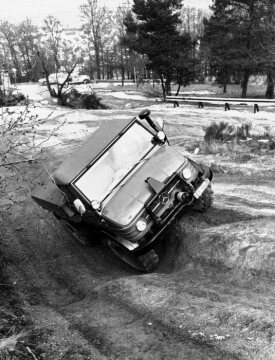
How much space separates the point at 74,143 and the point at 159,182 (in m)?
11.1

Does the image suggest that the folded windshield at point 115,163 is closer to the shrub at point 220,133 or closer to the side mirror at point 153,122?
the side mirror at point 153,122

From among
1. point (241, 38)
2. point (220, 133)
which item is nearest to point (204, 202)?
point (220, 133)

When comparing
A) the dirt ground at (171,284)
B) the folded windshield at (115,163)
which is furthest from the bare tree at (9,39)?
the folded windshield at (115,163)

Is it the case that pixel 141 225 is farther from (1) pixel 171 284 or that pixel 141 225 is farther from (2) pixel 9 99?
(2) pixel 9 99

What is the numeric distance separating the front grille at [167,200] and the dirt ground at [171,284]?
3.31 ft

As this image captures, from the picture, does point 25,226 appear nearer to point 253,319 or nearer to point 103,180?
point 103,180

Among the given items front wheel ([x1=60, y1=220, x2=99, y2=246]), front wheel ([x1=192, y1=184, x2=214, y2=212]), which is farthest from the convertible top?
front wheel ([x1=192, y1=184, x2=214, y2=212])

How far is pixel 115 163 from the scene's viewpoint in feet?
23.9

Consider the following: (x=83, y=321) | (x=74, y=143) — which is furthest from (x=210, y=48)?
(x=83, y=321)

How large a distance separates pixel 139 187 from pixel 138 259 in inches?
51.3

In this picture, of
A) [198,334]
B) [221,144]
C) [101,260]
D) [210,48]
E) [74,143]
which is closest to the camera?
[198,334]

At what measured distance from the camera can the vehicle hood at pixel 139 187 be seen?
6.61 metres

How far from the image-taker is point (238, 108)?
23703 mm

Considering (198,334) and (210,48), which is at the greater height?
(210,48)
